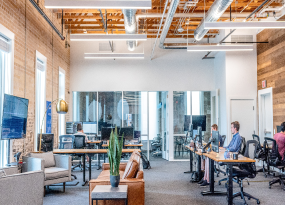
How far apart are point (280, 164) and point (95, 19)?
273 inches

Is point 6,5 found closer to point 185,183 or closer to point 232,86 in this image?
point 185,183

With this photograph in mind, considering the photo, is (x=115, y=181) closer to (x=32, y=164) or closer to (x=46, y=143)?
(x=32, y=164)

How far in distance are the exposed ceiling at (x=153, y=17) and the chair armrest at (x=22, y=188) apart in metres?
5.13

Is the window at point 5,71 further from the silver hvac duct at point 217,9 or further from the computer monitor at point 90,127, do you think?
the computer monitor at point 90,127

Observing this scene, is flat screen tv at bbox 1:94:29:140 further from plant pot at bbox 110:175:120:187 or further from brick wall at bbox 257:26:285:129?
brick wall at bbox 257:26:285:129

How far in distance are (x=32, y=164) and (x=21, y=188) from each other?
179 centimetres

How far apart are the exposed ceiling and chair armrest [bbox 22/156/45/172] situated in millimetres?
4249

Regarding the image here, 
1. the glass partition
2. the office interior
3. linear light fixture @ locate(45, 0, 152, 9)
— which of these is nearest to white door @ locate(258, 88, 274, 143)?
the office interior

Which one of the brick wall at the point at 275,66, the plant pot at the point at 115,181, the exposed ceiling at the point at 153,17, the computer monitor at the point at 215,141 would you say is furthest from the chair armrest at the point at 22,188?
the brick wall at the point at 275,66

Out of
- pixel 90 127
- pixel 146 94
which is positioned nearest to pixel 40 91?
pixel 90 127

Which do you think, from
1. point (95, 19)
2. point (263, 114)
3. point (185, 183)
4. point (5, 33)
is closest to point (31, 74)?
point (5, 33)

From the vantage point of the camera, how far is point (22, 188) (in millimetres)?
3670

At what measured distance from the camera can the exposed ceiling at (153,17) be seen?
786 centimetres

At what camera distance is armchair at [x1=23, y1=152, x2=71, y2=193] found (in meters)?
5.32
